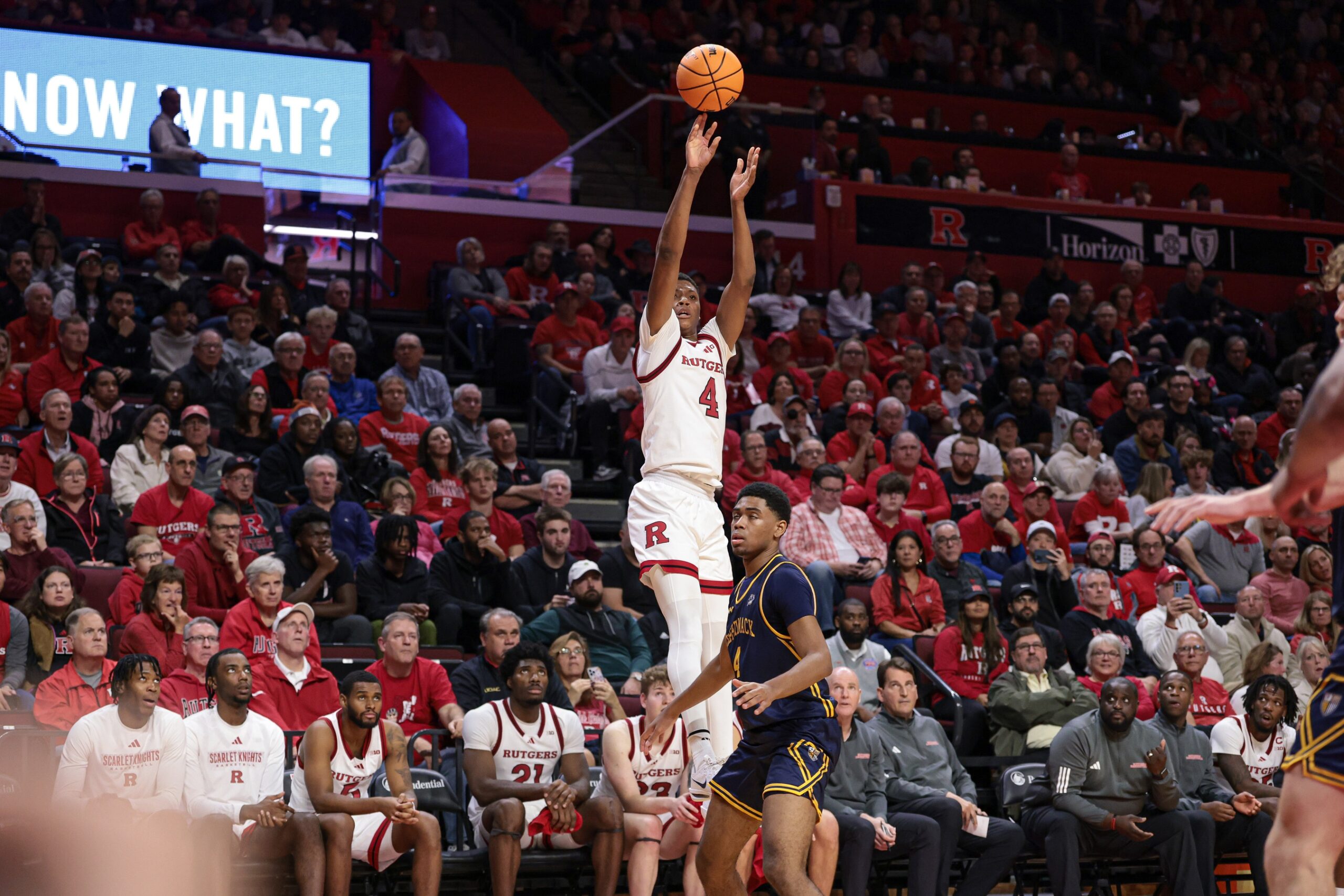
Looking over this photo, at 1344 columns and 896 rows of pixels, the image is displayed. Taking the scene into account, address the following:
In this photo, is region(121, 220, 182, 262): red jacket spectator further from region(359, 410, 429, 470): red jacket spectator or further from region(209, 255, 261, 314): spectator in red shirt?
region(359, 410, 429, 470): red jacket spectator

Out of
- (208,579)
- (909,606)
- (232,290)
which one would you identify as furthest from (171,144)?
(909,606)

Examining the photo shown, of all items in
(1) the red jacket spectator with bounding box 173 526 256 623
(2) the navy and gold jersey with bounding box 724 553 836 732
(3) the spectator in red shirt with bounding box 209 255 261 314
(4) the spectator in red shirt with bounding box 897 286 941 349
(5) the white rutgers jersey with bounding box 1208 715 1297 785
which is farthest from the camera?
(4) the spectator in red shirt with bounding box 897 286 941 349

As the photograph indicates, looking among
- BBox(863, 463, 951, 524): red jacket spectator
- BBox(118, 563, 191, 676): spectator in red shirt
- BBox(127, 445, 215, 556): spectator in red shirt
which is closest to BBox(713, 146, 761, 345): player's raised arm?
BBox(118, 563, 191, 676): spectator in red shirt

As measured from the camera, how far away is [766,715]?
215 inches

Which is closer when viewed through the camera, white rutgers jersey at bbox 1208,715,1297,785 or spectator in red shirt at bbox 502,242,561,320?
white rutgers jersey at bbox 1208,715,1297,785

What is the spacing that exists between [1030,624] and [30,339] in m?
8.30

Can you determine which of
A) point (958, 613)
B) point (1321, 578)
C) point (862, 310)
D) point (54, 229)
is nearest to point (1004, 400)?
point (862, 310)

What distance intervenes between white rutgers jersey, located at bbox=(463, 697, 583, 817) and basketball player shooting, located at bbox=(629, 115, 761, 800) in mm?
1790

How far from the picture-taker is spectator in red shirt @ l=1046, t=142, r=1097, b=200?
63.0ft

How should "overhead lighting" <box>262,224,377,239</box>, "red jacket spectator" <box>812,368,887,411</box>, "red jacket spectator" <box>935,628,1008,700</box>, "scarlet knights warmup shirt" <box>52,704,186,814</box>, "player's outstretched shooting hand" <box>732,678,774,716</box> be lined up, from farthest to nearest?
"overhead lighting" <box>262,224,377,239</box> → "red jacket spectator" <box>812,368,887,411</box> → "red jacket spectator" <box>935,628,1008,700</box> → "scarlet knights warmup shirt" <box>52,704,186,814</box> → "player's outstretched shooting hand" <box>732,678,774,716</box>

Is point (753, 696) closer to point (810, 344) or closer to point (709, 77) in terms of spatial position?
point (709, 77)

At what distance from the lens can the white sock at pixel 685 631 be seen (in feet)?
19.9

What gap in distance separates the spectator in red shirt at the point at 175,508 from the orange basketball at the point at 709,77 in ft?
15.5

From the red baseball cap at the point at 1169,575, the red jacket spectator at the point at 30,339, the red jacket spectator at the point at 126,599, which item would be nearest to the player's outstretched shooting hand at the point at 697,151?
the red jacket spectator at the point at 126,599
